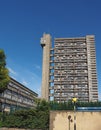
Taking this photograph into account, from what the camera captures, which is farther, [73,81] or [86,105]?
[73,81]

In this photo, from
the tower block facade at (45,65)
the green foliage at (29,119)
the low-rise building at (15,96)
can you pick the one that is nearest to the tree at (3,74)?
the green foliage at (29,119)

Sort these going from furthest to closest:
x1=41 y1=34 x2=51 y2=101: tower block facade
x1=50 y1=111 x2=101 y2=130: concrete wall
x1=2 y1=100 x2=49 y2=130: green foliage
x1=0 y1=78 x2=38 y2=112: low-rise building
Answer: x1=41 y1=34 x2=51 y2=101: tower block facade → x1=0 y1=78 x2=38 y2=112: low-rise building → x1=2 y1=100 x2=49 y2=130: green foliage → x1=50 y1=111 x2=101 y2=130: concrete wall

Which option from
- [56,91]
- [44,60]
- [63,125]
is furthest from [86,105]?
[44,60]

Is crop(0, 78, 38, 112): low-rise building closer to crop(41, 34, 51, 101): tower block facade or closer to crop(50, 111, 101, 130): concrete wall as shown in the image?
crop(41, 34, 51, 101): tower block facade

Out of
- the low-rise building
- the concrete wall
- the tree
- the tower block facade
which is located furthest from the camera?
the tower block facade

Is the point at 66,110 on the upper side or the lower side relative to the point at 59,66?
lower

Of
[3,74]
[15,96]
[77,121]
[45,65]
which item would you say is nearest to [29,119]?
[77,121]

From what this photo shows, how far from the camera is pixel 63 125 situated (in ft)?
96.5

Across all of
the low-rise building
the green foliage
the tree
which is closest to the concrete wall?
the green foliage

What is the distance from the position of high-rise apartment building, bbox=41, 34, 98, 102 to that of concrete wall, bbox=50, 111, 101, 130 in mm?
86370

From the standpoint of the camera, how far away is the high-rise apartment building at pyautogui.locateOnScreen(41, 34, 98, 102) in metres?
119

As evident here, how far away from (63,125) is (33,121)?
5.46 meters

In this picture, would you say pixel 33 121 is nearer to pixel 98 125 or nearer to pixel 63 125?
pixel 63 125

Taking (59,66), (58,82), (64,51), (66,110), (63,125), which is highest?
(64,51)
